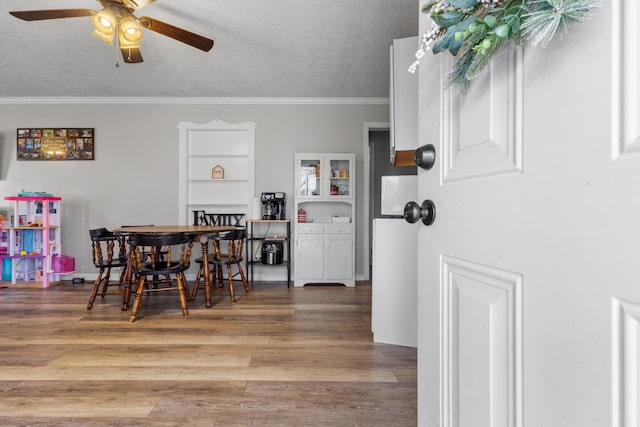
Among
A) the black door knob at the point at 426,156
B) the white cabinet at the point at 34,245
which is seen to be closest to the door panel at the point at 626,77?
the black door knob at the point at 426,156

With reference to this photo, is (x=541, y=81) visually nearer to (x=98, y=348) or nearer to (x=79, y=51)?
(x=98, y=348)

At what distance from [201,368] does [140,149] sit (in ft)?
11.8

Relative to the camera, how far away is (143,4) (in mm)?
2232

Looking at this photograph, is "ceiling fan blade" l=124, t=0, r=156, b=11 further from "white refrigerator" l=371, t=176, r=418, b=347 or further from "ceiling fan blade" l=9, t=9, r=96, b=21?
"white refrigerator" l=371, t=176, r=418, b=347

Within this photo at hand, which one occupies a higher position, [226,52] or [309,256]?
[226,52]

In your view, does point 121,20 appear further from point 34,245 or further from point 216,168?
point 34,245

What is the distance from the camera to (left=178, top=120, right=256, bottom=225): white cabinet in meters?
4.48

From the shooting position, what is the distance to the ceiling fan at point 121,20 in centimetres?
219

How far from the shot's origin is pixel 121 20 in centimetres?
229

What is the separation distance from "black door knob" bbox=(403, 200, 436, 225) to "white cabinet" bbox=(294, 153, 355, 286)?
131 inches

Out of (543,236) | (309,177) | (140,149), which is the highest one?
(140,149)

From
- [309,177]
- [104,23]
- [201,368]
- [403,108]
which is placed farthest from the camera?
[309,177]

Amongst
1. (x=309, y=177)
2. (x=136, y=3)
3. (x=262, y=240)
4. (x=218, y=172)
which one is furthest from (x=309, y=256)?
(x=136, y=3)

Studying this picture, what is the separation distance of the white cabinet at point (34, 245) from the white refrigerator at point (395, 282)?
4.05m
